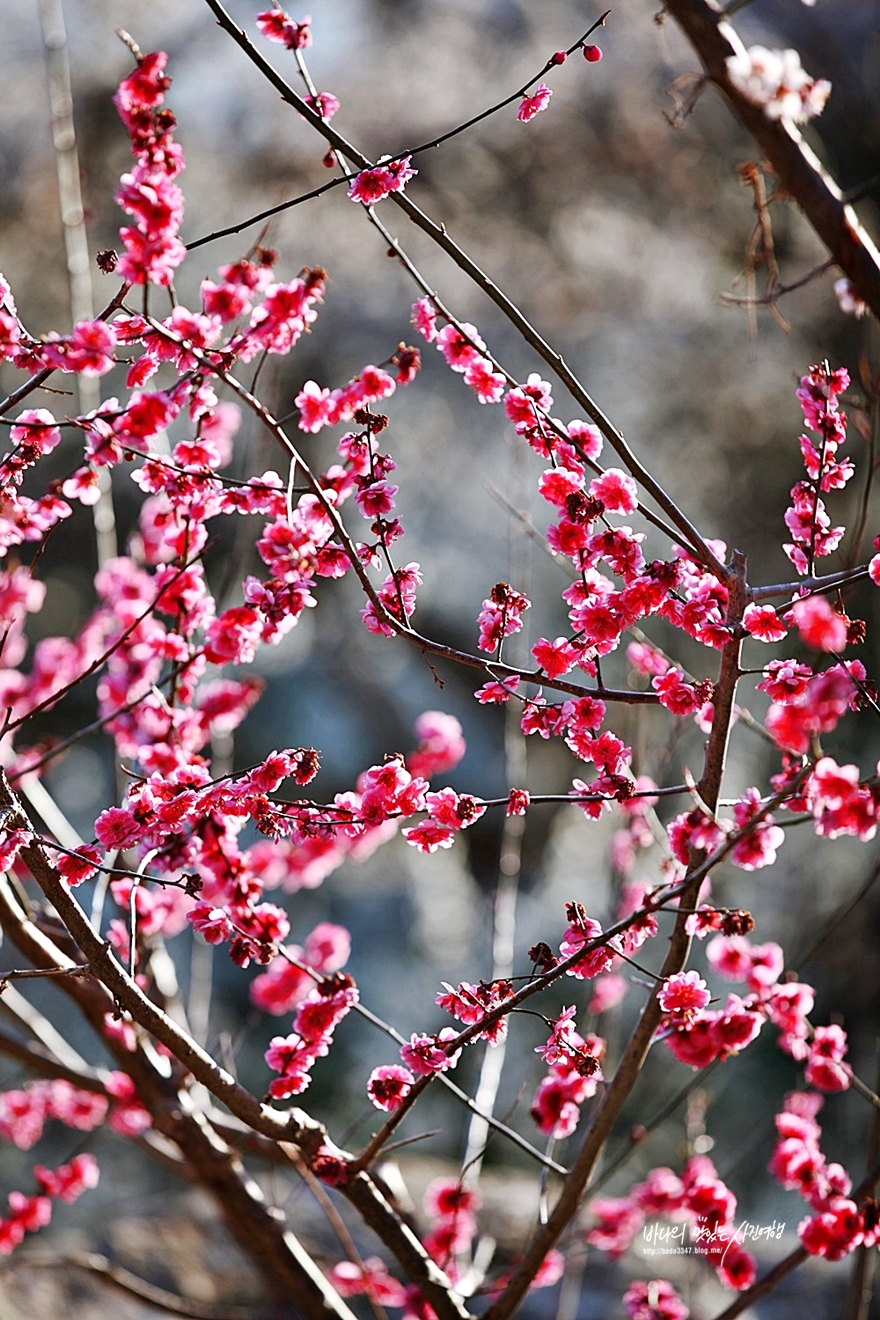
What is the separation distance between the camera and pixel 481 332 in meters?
6.72

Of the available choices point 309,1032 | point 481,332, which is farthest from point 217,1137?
point 481,332

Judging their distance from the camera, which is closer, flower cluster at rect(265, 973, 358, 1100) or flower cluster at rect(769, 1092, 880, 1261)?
flower cluster at rect(265, 973, 358, 1100)

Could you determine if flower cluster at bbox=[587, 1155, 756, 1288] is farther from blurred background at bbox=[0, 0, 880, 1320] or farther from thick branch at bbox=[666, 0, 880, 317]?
blurred background at bbox=[0, 0, 880, 1320]

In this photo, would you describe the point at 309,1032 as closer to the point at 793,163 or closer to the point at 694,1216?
the point at 694,1216

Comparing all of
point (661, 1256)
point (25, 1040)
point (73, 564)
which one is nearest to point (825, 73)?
point (73, 564)

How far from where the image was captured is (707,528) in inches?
266

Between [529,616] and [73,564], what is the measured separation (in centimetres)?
318

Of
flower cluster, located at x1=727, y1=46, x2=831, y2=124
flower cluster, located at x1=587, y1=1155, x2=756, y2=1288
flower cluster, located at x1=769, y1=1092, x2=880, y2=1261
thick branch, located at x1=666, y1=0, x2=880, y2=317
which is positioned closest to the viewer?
flower cluster, located at x1=727, y1=46, x2=831, y2=124

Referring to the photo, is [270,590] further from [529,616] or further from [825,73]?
[825,73]

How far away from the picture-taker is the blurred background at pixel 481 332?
6031mm

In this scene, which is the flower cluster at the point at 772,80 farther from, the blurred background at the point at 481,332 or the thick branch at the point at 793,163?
the blurred background at the point at 481,332

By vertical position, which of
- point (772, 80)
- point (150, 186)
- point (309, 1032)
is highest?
point (772, 80)

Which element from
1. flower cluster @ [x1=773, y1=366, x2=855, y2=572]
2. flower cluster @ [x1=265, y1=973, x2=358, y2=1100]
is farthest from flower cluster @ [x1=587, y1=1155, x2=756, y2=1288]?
flower cluster @ [x1=773, y1=366, x2=855, y2=572]

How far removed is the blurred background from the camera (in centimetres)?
603
